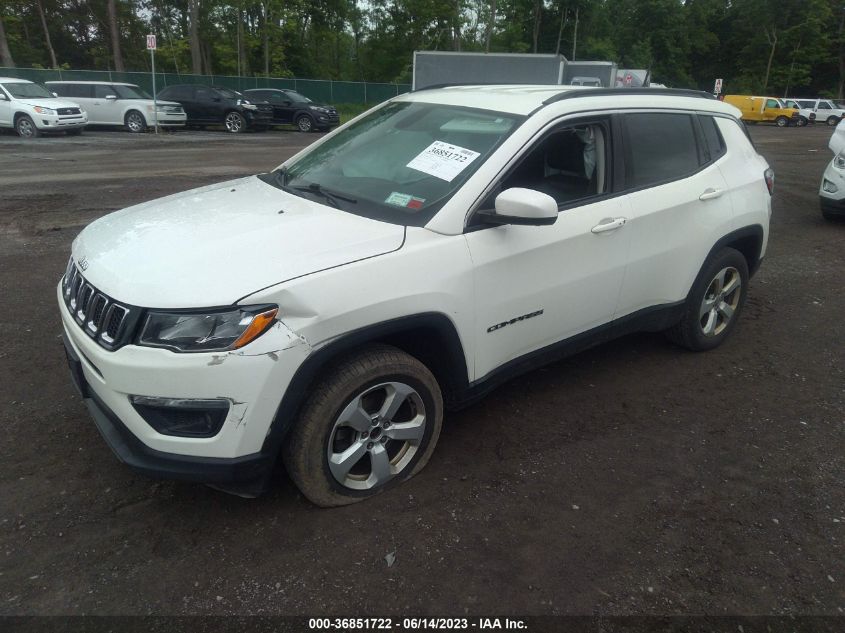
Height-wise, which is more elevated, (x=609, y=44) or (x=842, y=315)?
(x=609, y=44)

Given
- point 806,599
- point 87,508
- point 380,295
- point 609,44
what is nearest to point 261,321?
point 380,295

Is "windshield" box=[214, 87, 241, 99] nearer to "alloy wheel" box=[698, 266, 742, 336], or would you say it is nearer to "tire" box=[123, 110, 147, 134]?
"tire" box=[123, 110, 147, 134]

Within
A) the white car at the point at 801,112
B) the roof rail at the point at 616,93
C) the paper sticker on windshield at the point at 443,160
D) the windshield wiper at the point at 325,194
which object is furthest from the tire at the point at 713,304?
the white car at the point at 801,112

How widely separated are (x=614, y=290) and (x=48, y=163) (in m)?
12.9

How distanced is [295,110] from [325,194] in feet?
73.2

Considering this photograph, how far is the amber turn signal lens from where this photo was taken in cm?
240

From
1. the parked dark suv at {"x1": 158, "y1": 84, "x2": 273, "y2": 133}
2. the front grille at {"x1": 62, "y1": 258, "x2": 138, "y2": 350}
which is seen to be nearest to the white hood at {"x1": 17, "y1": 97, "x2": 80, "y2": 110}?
the parked dark suv at {"x1": 158, "y1": 84, "x2": 273, "y2": 133}

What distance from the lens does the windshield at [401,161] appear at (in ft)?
10.3

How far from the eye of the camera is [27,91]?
727 inches

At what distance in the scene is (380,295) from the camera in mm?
2676

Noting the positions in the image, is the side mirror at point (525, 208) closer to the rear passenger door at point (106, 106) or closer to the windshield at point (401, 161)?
the windshield at point (401, 161)

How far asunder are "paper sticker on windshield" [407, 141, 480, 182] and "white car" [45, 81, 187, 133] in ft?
66.1

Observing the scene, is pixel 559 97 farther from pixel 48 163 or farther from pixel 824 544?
pixel 48 163

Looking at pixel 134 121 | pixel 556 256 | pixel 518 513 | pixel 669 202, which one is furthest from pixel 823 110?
pixel 518 513
